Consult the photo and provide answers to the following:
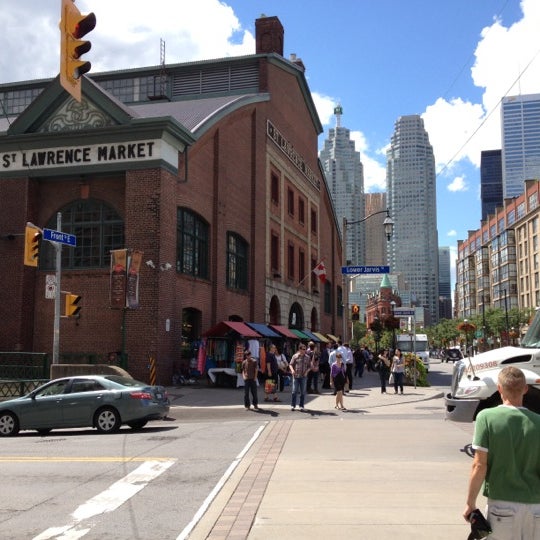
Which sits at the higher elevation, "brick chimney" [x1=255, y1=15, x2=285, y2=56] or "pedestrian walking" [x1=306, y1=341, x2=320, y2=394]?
"brick chimney" [x1=255, y1=15, x2=285, y2=56]

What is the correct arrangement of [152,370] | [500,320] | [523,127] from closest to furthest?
[152,370] < [500,320] < [523,127]

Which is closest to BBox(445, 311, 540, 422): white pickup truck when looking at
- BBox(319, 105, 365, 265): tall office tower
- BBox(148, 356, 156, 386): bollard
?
BBox(148, 356, 156, 386): bollard

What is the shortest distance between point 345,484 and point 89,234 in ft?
63.4

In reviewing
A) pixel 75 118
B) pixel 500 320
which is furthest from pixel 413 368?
pixel 500 320

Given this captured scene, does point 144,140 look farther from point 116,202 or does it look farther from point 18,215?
point 18,215

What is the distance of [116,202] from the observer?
24781mm

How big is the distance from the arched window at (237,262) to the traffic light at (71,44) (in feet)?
71.5

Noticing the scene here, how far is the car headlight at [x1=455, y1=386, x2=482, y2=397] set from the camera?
9.89 meters

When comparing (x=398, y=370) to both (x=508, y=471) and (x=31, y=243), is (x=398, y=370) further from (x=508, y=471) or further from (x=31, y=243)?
(x=508, y=471)

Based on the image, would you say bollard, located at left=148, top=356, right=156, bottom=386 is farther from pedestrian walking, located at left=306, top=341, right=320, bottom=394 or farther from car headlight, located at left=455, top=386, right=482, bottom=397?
car headlight, located at left=455, top=386, right=482, bottom=397

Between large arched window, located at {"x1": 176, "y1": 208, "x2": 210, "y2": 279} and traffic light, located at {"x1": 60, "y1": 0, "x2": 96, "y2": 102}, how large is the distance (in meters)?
16.5

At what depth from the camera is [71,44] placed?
9.40 meters

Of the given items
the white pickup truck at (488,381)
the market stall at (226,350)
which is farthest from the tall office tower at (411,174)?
the white pickup truck at (488,381)

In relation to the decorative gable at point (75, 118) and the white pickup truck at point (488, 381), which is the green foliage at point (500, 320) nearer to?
the decorative gable at point (75, 118)
